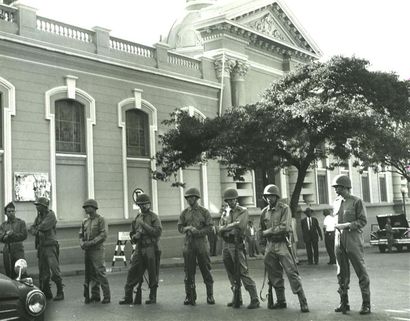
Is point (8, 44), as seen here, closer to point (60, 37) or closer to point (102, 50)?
point (60, 37)

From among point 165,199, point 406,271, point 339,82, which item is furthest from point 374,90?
point 165,199

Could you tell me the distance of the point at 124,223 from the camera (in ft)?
63.8

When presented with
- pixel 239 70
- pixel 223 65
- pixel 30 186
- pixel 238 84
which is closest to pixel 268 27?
pixel 239 70

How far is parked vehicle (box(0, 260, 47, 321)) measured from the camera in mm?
4508

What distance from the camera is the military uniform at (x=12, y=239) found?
1099 cm

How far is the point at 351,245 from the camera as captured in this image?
800 cm

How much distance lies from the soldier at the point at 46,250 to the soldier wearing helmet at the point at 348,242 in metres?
5.08

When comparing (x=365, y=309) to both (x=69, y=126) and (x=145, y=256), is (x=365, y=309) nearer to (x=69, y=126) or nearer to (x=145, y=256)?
(x=145, y=256)

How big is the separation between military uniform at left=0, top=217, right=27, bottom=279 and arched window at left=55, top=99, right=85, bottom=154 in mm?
7242

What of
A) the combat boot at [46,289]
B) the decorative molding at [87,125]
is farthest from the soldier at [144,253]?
the decorative molding at [87,125]

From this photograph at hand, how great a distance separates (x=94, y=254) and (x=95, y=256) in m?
0.04

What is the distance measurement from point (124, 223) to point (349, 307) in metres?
12.3

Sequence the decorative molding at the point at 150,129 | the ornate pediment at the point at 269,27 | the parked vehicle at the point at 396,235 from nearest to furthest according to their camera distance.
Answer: the decorative molding at the point at 150,129
the parked vehicle at the point at 396,235
the ornate pediment at the point at 269,27

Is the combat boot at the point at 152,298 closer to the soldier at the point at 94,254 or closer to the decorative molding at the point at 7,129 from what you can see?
the soldier at the point at 94,254
